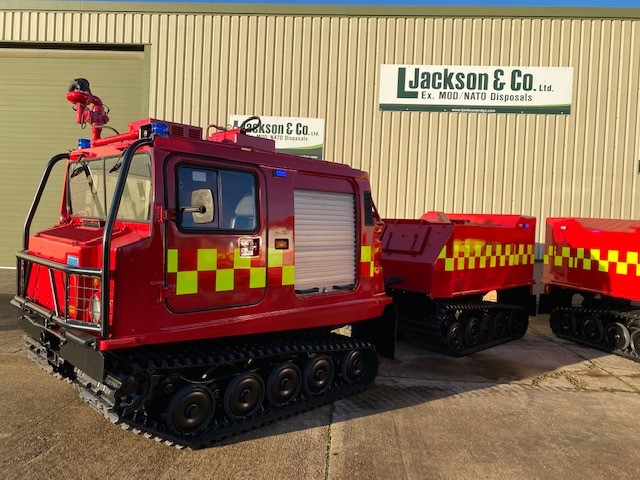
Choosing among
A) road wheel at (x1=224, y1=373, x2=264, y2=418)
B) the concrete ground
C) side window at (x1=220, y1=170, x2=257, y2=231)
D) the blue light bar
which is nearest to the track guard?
the concrete ground

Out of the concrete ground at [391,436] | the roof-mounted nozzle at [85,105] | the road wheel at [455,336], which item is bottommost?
the concrete ground at [391,436]

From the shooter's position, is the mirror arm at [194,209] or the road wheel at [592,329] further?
the road wheel at [592,329]

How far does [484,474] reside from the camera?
3127mm

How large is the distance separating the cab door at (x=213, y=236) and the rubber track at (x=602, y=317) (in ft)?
17.8

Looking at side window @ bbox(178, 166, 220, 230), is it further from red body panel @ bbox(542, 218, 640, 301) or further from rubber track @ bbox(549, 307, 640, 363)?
rubber track @ bbox(549, 307, 640, 363)

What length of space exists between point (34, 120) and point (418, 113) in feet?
31.7

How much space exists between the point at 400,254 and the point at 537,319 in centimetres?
432

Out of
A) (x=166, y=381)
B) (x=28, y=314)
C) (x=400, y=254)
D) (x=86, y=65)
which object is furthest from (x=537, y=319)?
(x=86, y=65)

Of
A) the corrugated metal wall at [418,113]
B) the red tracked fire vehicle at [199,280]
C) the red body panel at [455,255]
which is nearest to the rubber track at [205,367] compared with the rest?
the red tracked fire vehicle at [199,280]

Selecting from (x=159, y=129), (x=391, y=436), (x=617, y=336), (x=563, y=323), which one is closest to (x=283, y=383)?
(x=391, y=436)

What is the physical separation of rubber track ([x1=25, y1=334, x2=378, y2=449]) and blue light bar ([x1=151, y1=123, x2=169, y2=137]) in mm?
1569

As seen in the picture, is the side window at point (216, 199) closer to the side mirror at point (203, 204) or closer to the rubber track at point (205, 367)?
the side mirror at point (203, 204)

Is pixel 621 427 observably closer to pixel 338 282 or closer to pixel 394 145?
pixel 338 282

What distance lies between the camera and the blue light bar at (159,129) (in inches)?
124
